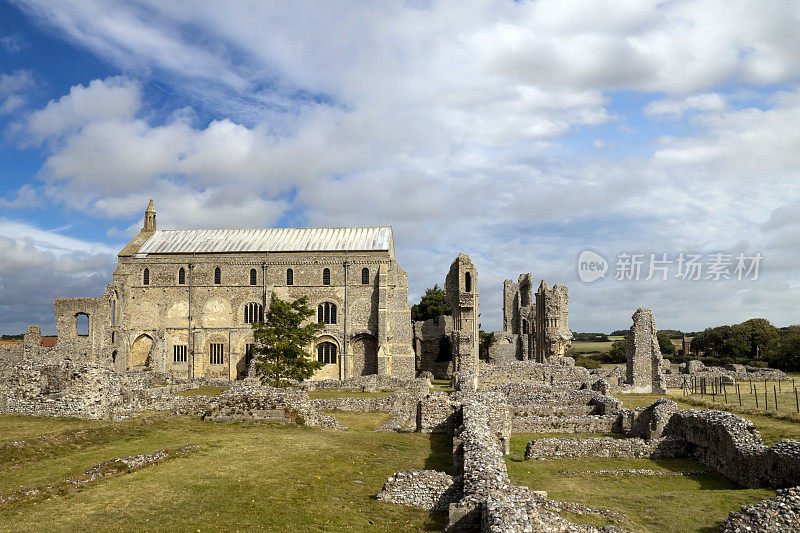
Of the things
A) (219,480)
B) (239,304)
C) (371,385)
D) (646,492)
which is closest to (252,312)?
(239,304)

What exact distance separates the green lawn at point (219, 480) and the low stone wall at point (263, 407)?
4.57 ft

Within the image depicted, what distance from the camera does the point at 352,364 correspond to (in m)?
55.8

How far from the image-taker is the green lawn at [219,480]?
1038 centimetres

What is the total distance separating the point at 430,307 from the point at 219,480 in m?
66.8

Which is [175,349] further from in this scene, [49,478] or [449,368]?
[49,478]

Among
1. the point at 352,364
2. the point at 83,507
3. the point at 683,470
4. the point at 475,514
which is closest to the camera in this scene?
the point at 475,514

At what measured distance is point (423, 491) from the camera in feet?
39.8

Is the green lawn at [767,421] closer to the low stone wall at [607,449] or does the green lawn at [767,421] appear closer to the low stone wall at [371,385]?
A: the low stone wall at [607,449]

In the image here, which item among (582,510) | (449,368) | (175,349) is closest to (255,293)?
(175,349)

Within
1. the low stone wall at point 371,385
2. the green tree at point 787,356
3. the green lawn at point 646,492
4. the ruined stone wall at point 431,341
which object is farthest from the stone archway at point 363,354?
the green tree at point 787,356

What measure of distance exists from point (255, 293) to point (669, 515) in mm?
49859

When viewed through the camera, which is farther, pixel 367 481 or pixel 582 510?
pixel 367 481

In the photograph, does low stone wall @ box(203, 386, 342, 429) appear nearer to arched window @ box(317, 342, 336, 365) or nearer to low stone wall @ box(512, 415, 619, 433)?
low stone wall @ box(512, 415, 619, 433)

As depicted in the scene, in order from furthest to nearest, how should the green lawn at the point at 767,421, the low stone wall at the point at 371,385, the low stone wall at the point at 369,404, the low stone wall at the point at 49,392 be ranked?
the low stone wall at the point at 371,385 → the low stone wall at the point at 369,404 → the low stone wall at the point at 49,392 → the green lawn at the point at 767,421
